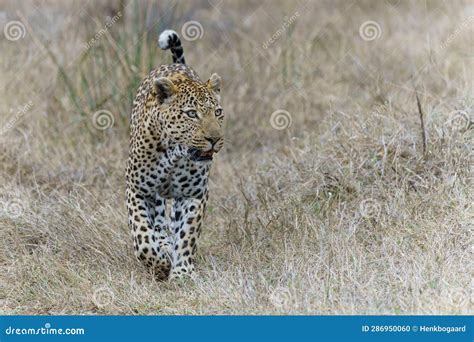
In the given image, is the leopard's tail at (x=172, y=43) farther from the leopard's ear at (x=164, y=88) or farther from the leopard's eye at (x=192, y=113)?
the leopard's eye at (x=192, y=113)

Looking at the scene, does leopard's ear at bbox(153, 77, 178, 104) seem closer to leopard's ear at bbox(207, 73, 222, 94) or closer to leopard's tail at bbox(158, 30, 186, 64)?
leopard's ear at bbox(207, 73, 222, 94)

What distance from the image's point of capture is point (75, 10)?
1092 cm

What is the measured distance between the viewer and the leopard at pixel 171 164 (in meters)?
5.93

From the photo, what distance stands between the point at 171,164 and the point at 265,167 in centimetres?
198

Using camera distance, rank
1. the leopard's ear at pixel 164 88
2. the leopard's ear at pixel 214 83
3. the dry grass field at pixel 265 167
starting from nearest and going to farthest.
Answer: the dry grass field at pixel 265 167
the leopard's ear at pixel 164 88
the leopard's ear at pixel 214 83

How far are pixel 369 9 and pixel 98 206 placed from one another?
6318mm

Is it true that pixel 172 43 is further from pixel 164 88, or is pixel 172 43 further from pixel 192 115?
pixel 192 115

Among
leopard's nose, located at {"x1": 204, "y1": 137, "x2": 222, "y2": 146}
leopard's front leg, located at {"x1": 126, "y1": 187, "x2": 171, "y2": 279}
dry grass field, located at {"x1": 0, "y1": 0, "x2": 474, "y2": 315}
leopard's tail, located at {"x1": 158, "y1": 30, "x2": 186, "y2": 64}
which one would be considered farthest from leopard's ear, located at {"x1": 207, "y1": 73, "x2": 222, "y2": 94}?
dry grass field, located at {"x1": 0, "y1": 0, "x2": 474, "y2": 315}

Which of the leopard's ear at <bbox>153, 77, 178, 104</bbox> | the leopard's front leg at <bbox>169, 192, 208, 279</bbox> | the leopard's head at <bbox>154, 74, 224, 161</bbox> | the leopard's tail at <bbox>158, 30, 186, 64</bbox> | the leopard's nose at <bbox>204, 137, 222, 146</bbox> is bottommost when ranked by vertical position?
the leopard's front leg at <bbox>169, 192, 208, 279</bbox>

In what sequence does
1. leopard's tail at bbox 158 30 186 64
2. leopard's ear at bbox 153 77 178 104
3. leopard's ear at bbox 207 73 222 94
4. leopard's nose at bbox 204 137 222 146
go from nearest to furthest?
leopard's nose at bbox 204 137 222 146 → leopard's ear at bbox 153 77 178 104 → leopard's ear at bbox 207 73 222 94 → leopard's tail at bbox 158 30 186 64

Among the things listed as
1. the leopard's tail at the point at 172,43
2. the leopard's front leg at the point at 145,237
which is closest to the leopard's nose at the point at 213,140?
the leopard's front leg at the point at 145,237

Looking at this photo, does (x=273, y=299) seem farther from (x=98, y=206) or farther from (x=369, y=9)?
(x=369, y=9)

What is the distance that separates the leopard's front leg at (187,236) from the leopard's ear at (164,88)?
2.34 ft

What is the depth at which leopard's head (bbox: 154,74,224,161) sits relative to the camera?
5820mm
